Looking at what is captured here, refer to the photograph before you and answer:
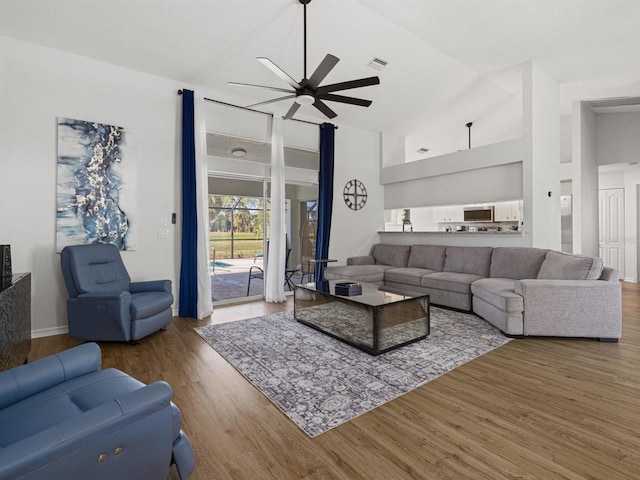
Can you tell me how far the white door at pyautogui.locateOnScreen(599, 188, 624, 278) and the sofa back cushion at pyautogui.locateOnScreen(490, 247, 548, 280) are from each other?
4.68 meters

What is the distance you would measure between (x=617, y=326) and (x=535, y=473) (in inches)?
107

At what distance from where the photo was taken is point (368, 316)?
359 cm

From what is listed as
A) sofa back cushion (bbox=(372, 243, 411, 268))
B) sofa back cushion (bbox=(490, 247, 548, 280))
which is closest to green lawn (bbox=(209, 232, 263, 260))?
sofa back cushion (bbox=(372, 243, 411, 268))

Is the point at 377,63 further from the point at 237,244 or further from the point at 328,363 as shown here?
the point at 328,363

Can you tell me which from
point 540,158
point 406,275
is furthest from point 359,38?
A: point 406,275

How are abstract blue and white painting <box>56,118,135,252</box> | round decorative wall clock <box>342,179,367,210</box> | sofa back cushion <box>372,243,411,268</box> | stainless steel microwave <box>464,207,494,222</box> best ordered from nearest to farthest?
1. abstract blue and white painting <box>56,118,135,252</box>
2. sofa back cushion <box>372,243,411,268</box>
3. round decorative wall clock <box>342,179,367,210</box>
4. stainless steel microwave <box>464,207,494,222</box>

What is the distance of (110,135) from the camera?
14.0 ft

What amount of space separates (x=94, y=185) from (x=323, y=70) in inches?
126

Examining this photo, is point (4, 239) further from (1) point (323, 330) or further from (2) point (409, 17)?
(2) point (409, 17)

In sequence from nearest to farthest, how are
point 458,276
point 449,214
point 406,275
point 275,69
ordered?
point 275,69 < point 458,276 < point 406,275 < point 449,214

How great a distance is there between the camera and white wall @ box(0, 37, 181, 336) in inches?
146

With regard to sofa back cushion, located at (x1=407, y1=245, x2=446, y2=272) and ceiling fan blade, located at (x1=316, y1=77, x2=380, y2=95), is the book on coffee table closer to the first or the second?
ceiling fan blade, located at (x1=316, y1=77, x2=380, y2=95)

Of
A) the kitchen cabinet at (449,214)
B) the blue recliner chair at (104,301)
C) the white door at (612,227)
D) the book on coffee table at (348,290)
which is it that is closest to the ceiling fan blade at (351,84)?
the book on coffee table at (348,290)

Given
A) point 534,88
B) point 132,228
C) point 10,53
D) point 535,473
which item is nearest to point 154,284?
point 132,228
